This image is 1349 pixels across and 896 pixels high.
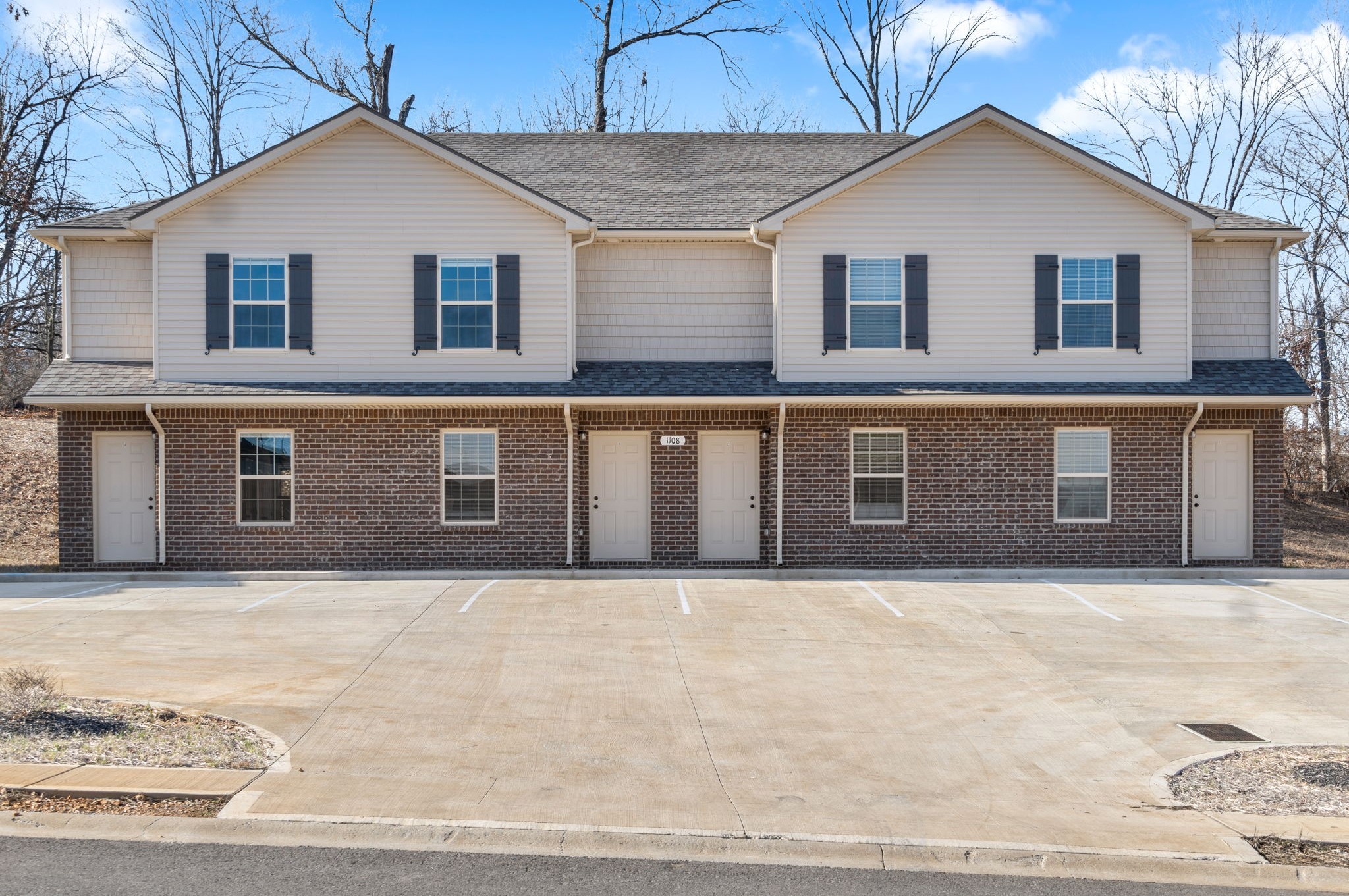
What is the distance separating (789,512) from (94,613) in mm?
10059

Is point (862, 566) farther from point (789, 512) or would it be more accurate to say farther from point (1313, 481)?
point (1313, 481)

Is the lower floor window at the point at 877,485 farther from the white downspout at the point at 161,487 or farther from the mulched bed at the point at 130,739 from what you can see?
the mulched bed at the point at 130,739

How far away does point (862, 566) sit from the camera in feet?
57.3

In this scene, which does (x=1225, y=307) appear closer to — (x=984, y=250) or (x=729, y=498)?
(x=984, y=250)

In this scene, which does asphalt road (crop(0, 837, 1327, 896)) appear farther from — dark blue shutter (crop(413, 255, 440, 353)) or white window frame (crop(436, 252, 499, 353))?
dark blue shutter (crop(413, 255, 440, 353))

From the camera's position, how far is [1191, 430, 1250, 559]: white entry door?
18156 millimetres

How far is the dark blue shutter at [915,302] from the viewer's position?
57.7ft

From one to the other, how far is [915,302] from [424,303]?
804 cm

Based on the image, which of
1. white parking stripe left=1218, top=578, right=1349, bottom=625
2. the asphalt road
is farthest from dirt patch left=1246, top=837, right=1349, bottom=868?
white parking stripe left=1218, top=578, right=1349, bottom=625

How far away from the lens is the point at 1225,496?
18203mm

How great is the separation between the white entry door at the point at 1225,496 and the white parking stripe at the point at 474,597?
11.9m

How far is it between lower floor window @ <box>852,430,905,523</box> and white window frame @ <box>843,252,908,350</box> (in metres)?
0.46

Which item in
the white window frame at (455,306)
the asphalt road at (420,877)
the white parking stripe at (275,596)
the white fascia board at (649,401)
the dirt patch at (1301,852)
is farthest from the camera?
the white window frame at (455,306)

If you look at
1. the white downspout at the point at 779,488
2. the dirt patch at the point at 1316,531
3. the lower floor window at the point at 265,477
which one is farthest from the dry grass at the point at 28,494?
the dirt patch at the point at 1316,531
